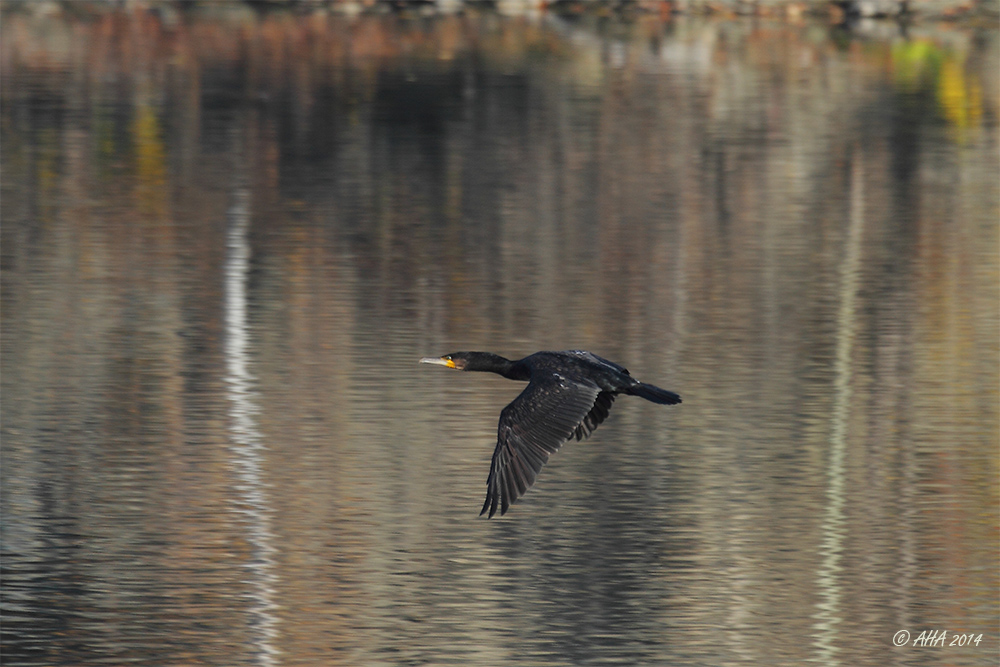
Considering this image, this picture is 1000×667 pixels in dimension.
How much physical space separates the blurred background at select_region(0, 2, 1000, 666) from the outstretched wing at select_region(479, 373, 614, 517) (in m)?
0.85

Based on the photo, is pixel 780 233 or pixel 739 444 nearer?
pixel 739 444

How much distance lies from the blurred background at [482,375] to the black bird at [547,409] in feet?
2.80

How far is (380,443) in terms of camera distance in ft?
42.2

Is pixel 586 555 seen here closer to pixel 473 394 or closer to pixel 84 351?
pixel 473 394

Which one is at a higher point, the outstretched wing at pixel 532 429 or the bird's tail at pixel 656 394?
the bird's tail at pixel 656 394

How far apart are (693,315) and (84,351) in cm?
563

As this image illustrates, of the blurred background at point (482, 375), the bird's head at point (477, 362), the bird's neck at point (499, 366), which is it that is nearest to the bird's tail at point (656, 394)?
the bird's neck at point (499, 366)

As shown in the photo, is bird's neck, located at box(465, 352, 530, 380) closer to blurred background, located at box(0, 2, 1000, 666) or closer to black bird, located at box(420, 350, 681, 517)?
black bird, located at box(420, 350, 681, 517)

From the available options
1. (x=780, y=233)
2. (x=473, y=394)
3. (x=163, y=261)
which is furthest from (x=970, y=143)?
(x=473, y=394)

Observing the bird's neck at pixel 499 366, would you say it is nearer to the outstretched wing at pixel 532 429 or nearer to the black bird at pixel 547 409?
the black bird at pixel 547 409

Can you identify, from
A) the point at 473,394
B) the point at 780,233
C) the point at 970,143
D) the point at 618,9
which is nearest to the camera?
the point at 473,394

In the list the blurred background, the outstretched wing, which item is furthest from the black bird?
the blurred background

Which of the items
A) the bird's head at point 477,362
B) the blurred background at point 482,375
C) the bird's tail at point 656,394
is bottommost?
the blurred background at point 482,375

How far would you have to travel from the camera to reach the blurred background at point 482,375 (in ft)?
33.0
